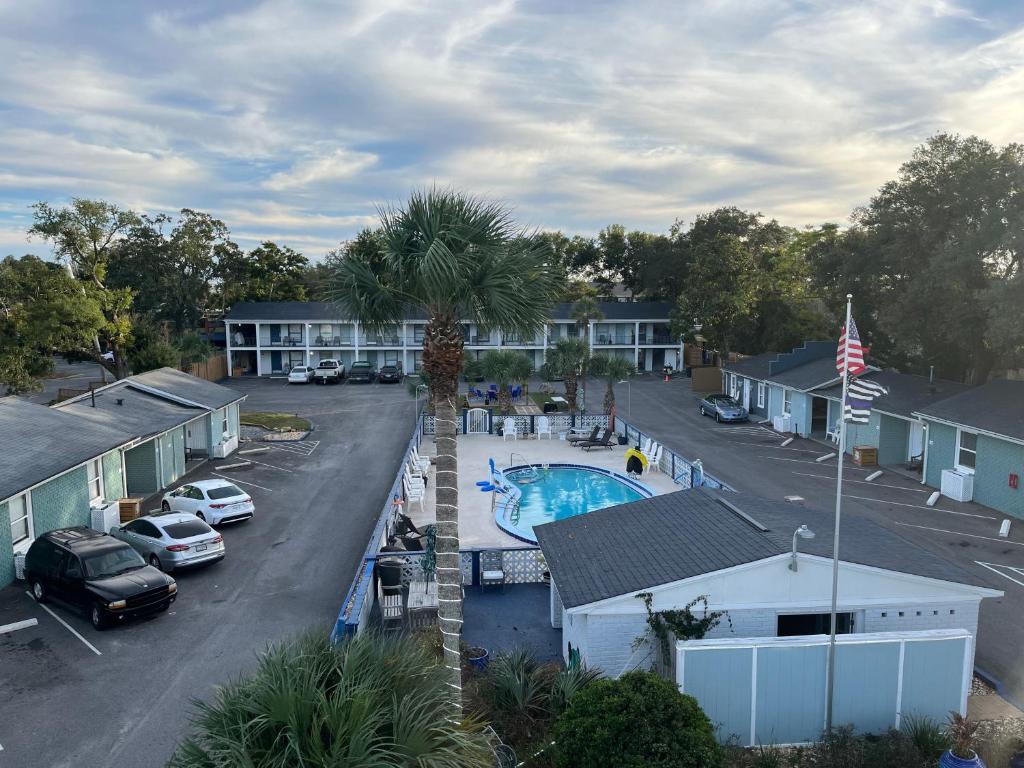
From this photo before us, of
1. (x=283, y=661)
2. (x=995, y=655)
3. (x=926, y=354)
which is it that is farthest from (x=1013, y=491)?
(x=283, y=661)

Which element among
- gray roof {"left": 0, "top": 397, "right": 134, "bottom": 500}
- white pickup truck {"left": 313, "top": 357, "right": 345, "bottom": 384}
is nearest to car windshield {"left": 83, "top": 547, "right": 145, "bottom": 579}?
gray roof {"left": 0, "top": 397, "right": 134, "bottom": 500}

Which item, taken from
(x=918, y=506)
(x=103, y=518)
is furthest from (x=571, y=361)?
(x=103, y=518)

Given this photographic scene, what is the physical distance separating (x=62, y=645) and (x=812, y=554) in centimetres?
1362

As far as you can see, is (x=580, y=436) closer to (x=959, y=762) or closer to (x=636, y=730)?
(x=959, y=762)

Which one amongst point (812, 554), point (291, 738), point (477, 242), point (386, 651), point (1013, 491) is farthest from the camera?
point (1013, 491)

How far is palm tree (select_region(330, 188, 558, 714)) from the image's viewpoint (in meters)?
10.2

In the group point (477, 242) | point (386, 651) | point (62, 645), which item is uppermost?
point (477, 242)

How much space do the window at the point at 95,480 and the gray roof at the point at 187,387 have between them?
7752 millimetres

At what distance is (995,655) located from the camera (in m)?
13.5

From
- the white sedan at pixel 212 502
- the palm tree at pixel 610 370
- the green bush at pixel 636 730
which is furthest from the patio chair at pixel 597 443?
the green bush at pixel 636 730

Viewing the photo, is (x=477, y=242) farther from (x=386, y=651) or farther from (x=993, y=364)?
(x=993, y=364)

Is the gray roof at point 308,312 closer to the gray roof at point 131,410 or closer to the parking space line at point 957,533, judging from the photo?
the gray roof at point 131,410

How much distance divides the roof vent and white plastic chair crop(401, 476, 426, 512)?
36.6ft

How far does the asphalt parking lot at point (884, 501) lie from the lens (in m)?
14.4
